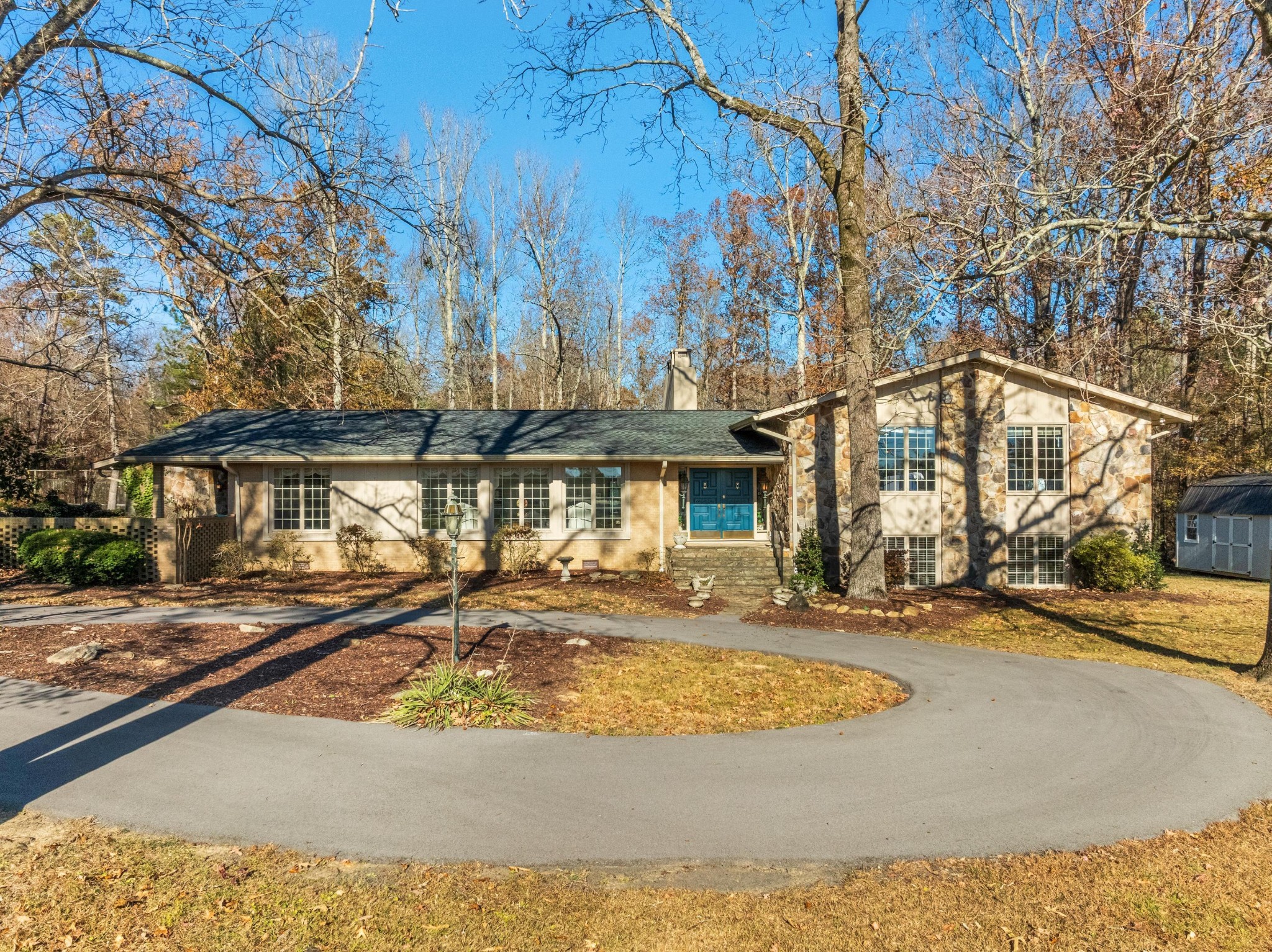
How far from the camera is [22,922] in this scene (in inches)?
137

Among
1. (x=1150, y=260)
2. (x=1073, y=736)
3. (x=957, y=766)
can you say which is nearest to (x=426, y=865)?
(x=957, y=766)

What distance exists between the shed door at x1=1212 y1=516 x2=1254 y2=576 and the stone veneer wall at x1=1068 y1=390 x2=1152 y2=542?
20.9 feet

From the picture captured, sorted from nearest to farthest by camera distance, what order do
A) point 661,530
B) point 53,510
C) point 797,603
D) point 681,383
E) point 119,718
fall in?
point 119,718, point 797,603, point 661,530, point 53,510, point 681,383

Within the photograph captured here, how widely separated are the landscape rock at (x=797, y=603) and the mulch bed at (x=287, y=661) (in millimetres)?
4110

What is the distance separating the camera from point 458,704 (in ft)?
21.9

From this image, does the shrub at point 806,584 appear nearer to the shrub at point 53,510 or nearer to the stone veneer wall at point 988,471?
the stone veneer wall at point 988,471

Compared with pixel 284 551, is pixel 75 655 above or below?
below

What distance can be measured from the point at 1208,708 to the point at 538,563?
12.7 metres

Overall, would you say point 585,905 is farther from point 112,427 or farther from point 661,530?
point 112,427

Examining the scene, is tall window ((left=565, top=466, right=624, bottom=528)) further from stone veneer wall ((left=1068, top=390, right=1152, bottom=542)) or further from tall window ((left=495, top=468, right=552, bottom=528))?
stone veneer wall ((left=1068, top=390, right=1152, bottom=542))

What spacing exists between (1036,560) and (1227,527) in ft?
29.5

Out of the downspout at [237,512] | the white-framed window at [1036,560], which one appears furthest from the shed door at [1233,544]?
the downspout at [237,512]

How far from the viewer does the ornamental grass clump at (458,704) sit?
6473mm

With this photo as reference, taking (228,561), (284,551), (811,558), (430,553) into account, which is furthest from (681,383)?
(228,561)
